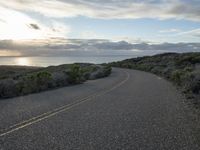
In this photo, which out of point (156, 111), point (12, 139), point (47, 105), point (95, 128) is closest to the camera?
point (12, 139)

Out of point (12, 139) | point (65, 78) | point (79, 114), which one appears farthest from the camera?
point (65, 78)

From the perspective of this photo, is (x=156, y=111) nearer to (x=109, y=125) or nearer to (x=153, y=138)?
(x=109, y=125)

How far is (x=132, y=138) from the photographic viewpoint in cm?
874

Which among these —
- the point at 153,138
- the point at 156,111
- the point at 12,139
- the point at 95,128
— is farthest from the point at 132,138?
the point at 156,111

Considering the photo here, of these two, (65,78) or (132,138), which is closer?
(132,138)

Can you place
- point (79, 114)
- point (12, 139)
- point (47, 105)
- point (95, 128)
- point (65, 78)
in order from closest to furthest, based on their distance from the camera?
point (12, 139) → point (95, 128) → point (79, 114) → point (47, 105) → point (65, 78)

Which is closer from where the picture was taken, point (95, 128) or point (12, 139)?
→ point (12, 139)

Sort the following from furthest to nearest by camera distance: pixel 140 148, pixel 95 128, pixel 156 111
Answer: pixel 156 111
pixel 95 128
pixel 140 148

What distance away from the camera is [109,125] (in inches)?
412

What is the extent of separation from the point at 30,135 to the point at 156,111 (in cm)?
610

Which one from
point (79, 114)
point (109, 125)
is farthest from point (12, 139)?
point (79, 114)

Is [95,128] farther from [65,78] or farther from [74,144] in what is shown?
[65,78]

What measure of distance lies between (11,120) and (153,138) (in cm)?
460

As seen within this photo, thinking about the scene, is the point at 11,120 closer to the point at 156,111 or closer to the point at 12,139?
the point at 12,139
